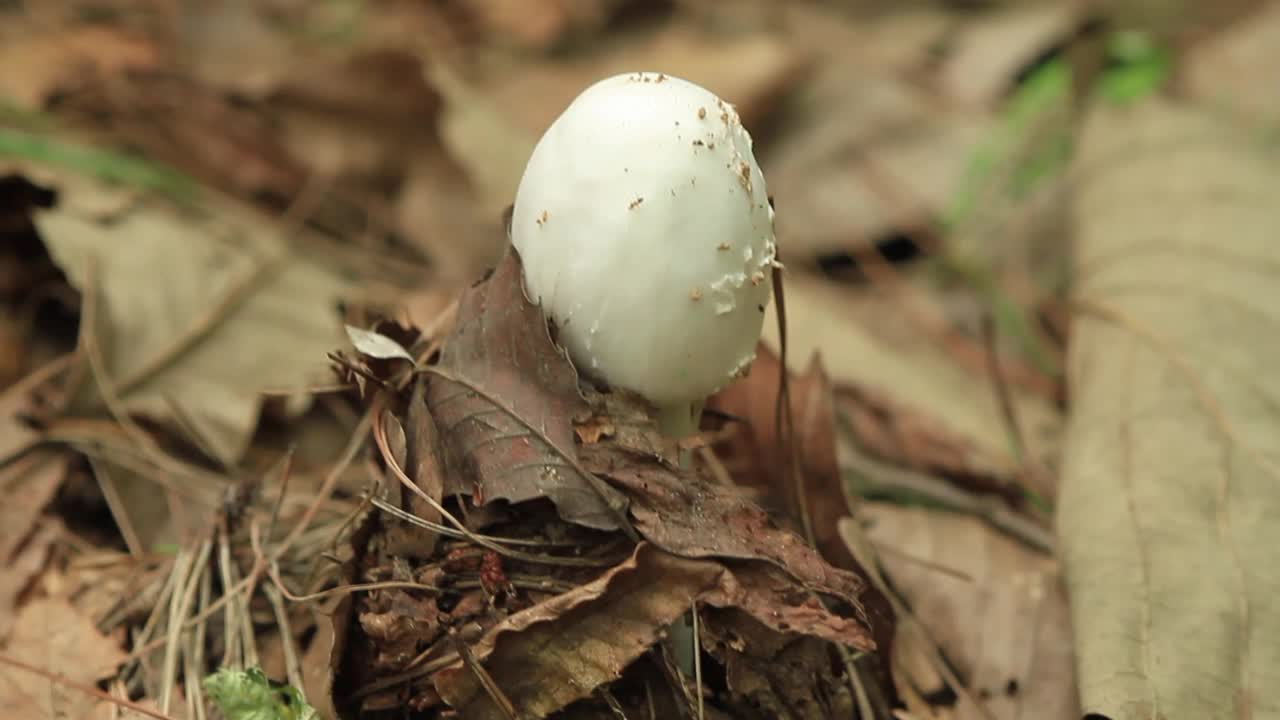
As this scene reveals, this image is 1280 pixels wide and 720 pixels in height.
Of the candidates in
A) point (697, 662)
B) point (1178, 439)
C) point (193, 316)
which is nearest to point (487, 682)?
point (697, 662)

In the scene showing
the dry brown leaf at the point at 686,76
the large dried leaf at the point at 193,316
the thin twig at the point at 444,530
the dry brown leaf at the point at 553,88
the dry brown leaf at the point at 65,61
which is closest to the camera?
the thin twig at the point at 444,530

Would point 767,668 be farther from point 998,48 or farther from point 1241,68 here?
point 998,48

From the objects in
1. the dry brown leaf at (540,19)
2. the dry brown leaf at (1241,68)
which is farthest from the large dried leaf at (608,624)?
the dry brown leaf at (540,19)

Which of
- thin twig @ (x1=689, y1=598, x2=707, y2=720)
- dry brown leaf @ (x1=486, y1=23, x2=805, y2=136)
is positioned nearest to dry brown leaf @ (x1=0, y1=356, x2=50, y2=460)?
thin twig @ (x1=689, y1=598, x2=707, y2=720)

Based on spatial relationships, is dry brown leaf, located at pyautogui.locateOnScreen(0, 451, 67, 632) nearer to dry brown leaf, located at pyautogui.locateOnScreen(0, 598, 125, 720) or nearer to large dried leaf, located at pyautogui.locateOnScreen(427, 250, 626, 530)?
dry brown leaf, located at pyautogui.locateOnScreen(0, 598, 125, 720)

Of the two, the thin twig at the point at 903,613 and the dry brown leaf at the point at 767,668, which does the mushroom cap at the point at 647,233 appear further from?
the thin twig at the point at 903,613

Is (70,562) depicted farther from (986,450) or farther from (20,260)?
(986,450)
